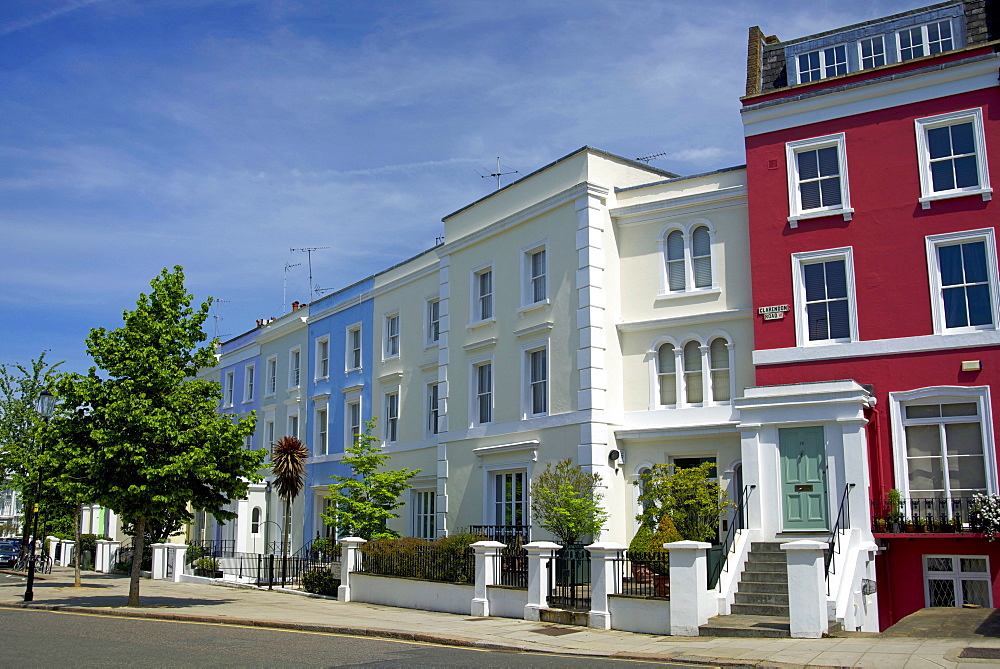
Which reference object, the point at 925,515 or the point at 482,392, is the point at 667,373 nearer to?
the point at 482,392

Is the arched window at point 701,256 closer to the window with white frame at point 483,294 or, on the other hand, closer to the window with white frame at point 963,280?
the window with white frame at point 963,280

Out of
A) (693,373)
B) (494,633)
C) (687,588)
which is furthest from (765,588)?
(693,373)

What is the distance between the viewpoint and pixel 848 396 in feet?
60.1

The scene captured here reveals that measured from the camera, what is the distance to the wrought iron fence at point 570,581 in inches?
712

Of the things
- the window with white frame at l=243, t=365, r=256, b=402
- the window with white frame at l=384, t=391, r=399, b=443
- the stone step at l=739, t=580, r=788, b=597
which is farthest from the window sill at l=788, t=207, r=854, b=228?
the window with white frame at l=243, t=365, r=256, b=402

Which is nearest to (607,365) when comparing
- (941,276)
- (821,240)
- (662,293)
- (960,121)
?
(662,293)

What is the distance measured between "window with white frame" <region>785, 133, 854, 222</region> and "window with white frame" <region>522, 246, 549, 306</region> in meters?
6.69

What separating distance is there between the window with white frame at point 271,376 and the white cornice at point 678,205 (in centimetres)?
2124

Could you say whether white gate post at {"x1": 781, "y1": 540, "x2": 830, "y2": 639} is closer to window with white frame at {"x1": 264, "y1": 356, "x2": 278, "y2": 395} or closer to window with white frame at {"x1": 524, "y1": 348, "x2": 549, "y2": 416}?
window with white frame at {"x1": 524, "y1": 348, "x2": 549, "y2": 416}

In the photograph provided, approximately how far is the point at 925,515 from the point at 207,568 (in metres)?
25.2

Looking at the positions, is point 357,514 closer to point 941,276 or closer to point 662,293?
point 662,293

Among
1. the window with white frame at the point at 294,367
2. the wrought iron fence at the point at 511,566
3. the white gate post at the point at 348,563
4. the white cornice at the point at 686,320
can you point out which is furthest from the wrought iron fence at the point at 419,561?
the window with white frame at the point at 294,367

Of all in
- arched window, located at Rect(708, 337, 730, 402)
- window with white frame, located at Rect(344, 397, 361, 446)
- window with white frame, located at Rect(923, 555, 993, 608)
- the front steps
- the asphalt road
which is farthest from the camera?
window with white frame, located at Rect(344, 397, 361, 446)

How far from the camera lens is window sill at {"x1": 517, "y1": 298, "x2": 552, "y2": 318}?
24.1 meters
